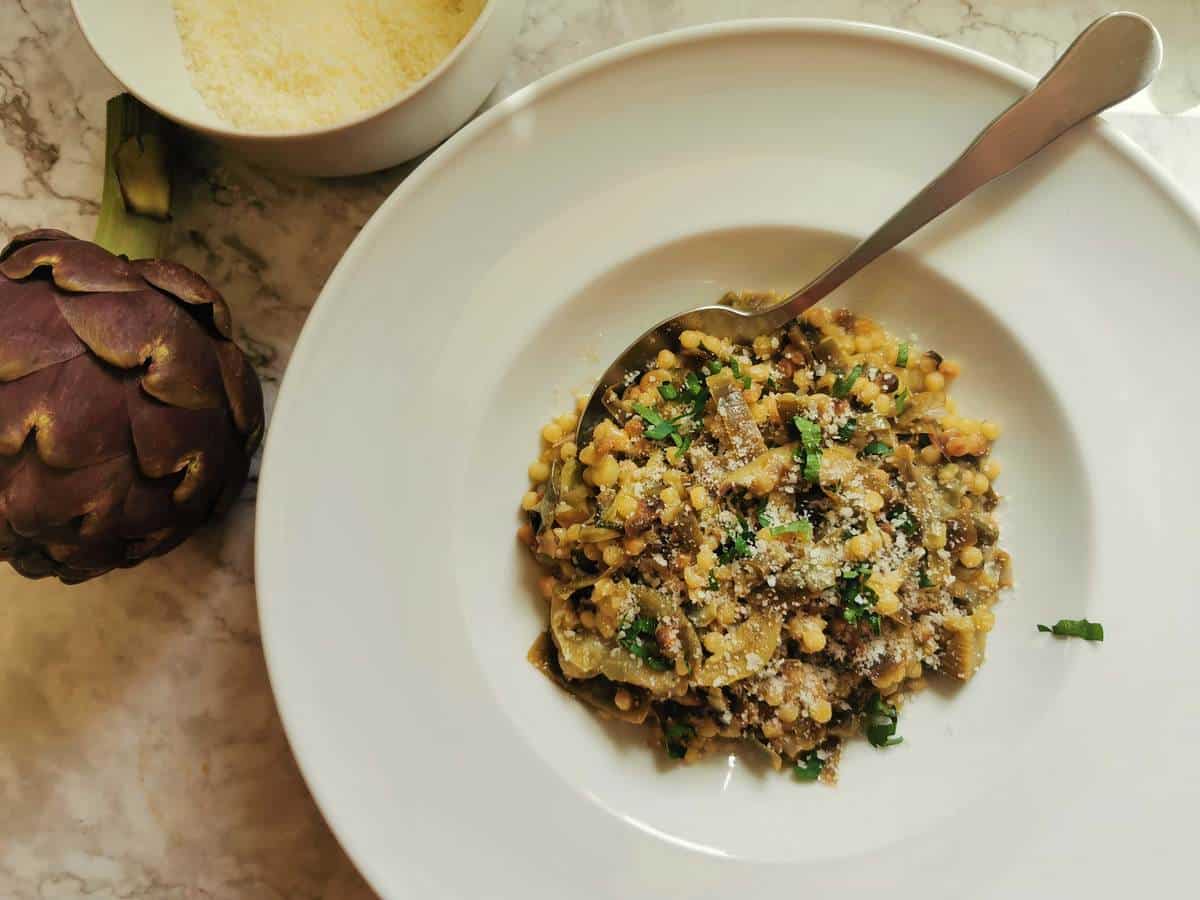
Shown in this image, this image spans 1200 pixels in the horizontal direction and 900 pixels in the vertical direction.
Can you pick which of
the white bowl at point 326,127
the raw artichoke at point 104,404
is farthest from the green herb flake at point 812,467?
the raw artichoke at point 104,404

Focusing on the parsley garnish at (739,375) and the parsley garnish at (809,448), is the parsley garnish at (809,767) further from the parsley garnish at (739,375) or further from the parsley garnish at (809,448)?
the parsley garnish at (739,375)

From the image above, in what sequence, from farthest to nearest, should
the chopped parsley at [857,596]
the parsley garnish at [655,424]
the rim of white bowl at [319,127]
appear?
1. the parsley garnish at [655,424]
2. the chopped parsley at [857,596]
3. the rim of white bowl at [319,127]

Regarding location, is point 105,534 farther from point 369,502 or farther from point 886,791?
point 886,791

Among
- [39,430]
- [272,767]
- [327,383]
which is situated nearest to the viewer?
[39,430]

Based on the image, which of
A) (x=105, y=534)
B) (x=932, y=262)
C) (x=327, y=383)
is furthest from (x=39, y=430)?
(x=932, y=262)

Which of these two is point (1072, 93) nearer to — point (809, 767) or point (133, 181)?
point (809, 767)

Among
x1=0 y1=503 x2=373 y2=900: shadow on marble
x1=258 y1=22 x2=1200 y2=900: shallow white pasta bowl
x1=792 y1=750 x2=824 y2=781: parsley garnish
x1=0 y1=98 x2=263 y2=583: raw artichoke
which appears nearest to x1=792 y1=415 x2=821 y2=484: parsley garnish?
x1=258 y1=22 x2=1200 y2=900: shallow white pasta bowl
